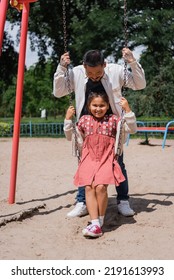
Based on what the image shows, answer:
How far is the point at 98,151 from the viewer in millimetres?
3400

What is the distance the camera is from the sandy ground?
9.42ft

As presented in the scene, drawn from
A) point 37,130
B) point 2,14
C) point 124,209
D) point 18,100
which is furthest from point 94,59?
point 37,130

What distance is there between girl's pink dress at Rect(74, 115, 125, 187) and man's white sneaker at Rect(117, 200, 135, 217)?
1.59 feet

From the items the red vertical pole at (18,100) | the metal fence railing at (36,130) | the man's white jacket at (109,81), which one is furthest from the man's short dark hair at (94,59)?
the metal fence railing at (36,130)

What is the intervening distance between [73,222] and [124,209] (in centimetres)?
47

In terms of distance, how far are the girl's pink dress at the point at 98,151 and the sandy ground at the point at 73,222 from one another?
43 centimetres

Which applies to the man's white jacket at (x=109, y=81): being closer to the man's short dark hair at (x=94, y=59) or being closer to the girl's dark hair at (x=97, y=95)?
the girl's dark hair at (x=97, y=95)

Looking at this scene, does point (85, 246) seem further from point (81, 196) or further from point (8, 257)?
point (81, 196)

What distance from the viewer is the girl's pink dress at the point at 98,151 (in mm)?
3324

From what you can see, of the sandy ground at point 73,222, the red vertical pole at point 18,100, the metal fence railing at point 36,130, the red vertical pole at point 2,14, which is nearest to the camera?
the sandy ground at point 73,222

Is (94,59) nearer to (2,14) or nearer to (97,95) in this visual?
(97,95)

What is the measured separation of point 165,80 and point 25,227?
12.3 m

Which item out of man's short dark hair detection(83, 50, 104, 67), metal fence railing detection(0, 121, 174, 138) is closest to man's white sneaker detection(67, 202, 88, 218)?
man's short dark hair detection(83, 50, 104, 67)
